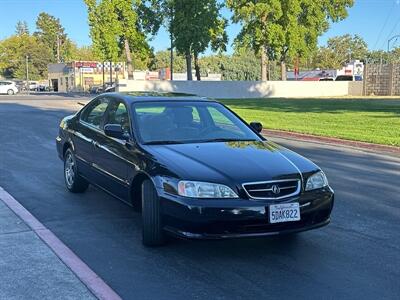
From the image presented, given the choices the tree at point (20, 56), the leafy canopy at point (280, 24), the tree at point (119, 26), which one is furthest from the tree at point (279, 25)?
the tree at point (20, 56)

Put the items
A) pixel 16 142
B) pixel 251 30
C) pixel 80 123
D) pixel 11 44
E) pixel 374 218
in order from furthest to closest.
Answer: pixel 11 44, pixel 251 30, pixel 16 142, pixel 80 123, pixel 374 218

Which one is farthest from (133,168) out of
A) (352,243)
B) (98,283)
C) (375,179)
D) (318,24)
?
(318,24)

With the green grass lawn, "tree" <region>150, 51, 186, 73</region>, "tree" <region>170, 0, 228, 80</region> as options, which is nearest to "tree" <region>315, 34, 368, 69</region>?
"tree" <region>150, 51, 186, 73</region>

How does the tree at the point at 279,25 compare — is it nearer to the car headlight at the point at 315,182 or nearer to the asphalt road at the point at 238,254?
the asphalt road at the point at 238,254

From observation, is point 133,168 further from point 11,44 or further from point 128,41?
point 11,44

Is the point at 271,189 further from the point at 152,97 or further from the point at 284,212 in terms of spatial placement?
the point at 152,97

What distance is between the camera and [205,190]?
4.62 metres

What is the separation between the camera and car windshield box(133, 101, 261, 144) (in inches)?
226

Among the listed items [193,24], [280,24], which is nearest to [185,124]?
[193,24]

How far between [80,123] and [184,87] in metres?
37.7

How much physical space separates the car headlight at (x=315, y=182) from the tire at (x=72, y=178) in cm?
343

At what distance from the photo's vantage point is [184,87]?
44688 millimetres

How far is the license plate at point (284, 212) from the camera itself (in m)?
4.61

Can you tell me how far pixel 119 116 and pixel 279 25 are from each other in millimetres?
44415
